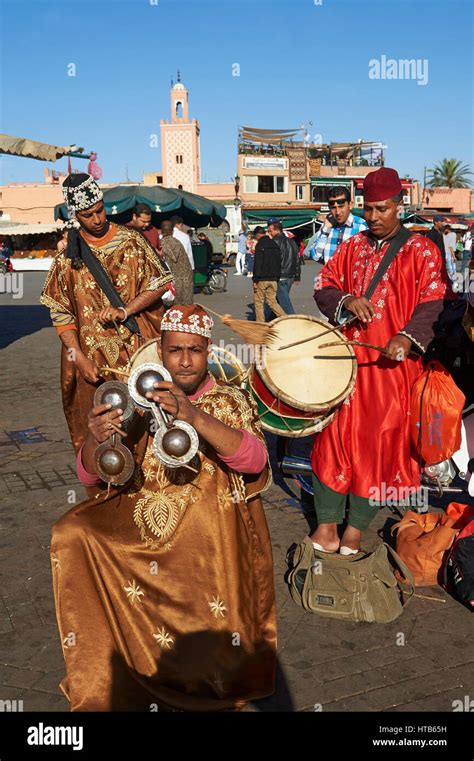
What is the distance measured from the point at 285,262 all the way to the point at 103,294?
28.1 feet

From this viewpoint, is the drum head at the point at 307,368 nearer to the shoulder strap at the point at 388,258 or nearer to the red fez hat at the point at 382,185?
the shoulder strap at the point at 388,258

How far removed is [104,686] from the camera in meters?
2.85

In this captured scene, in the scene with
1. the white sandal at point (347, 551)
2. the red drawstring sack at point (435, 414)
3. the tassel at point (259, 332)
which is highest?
the tassel at point (259, 332)

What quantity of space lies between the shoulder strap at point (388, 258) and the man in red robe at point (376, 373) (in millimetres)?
22

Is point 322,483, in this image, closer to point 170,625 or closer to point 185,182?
point 170,625

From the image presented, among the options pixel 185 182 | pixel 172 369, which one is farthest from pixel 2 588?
pixel 185 182

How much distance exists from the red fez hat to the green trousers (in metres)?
1.75

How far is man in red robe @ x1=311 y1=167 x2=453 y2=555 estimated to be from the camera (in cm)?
418

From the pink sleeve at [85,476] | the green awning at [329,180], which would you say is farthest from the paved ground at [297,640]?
the green awning at [329,180]

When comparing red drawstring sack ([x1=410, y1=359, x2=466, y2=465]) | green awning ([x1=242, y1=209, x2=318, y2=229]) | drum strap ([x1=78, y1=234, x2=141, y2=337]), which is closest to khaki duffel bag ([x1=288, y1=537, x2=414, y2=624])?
red drawstring sack ([x1=410, y1=359, x2=466, y2=465])

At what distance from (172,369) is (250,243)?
25.9 meters

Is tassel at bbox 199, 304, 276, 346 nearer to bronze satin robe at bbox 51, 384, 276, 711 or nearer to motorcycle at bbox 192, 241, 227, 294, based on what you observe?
bronze satin robe at bbox 51, 384, 276, 711

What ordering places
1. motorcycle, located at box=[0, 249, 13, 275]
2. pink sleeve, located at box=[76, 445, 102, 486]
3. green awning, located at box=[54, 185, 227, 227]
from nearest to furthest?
1. pink sleeve, located at box=[76, 445, 102, 486]
2. green awning, located at box=[54, 185, 227, 227]
3. motorcycle, located at box=[0, 249, 13, 275]

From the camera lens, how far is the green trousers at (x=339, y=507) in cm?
439
